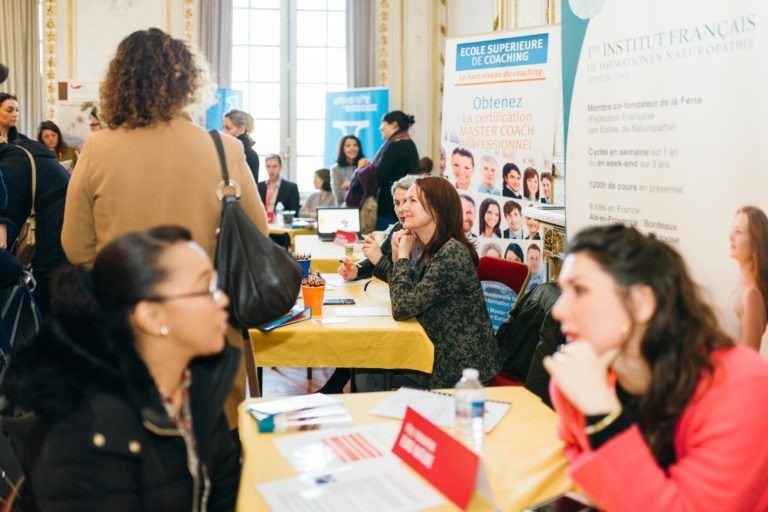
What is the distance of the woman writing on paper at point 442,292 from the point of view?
3037mm

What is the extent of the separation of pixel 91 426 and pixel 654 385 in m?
1.00

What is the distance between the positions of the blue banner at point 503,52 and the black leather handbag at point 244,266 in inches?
104

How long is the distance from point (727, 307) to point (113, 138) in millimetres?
1668

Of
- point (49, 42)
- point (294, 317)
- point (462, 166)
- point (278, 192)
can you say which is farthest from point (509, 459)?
point (49, 42)

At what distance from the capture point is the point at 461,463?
152 cm

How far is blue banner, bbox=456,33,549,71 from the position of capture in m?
4.52

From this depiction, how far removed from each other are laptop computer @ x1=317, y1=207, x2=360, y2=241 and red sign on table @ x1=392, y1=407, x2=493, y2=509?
13.8 feet

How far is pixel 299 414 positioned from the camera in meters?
1.95

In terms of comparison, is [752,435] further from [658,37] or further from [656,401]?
[658,37]

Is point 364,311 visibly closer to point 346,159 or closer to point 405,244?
point 405,244

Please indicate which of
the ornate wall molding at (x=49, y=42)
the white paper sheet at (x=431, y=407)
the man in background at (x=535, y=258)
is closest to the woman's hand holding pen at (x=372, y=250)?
the man in background at (x=535, y=258)

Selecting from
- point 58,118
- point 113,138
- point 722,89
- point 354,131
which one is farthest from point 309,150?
point 722,89

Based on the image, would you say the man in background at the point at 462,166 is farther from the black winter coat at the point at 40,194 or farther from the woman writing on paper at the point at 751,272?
the woman writing on paper at the point at 751,272

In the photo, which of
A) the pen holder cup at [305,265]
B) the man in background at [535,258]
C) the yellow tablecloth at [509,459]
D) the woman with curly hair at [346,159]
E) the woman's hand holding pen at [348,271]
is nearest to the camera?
the yellow tablecloth at [509,459]
